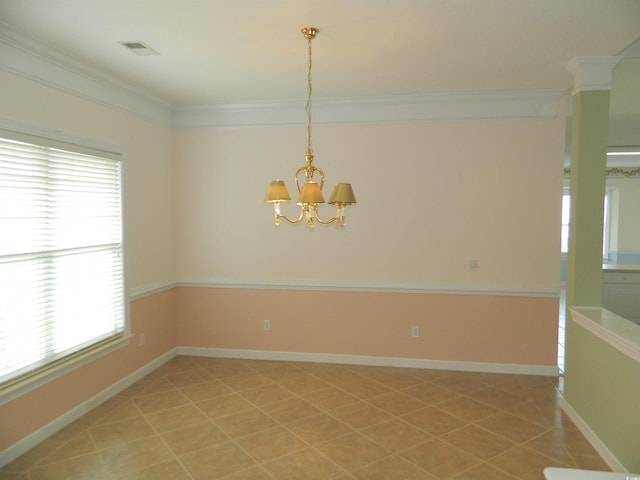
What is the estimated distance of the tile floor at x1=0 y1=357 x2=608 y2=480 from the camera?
2.89 m

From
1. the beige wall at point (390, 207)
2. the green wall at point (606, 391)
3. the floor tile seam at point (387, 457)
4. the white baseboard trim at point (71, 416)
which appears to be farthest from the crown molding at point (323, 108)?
the floor tile seam at point (387, 457)

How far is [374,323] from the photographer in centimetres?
486

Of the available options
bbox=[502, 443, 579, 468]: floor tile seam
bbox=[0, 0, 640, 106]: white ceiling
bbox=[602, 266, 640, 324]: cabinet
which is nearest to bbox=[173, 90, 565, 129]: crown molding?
bbox=[0, 0, 640, 106]: white ceiling

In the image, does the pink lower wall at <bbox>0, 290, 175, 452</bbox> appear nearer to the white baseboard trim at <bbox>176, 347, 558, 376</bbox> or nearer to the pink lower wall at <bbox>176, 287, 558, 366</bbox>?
the pink lower wall at <bbox>176, 287, 558, 366</bbox>

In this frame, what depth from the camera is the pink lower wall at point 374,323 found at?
4598mm

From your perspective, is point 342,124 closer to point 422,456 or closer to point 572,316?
point 572,316

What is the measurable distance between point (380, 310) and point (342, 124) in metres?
2.08

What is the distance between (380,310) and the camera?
4.84 m

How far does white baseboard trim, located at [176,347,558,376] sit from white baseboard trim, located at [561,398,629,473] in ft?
2.59

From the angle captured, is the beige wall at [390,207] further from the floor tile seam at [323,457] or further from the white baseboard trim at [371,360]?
the floor tile seam at [323,457]

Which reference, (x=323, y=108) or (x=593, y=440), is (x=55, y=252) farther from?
(x=593, y=440)

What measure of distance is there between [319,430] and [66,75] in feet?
11.2

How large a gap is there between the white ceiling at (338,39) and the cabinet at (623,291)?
10.4ft

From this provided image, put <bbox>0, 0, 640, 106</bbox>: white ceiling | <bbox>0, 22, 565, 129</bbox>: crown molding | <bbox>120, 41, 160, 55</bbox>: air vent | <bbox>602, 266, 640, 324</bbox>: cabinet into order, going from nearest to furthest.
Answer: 1. <bbox>0, 0, 640, 106</bbox>: white ceiling
2. <bbox>120, 41, 160, 55</bbox>: air vent
3. <bbox>0, 22, 565, 129</bbox>: crown molding
4. <bbox>602, 266, 640, 324</bbox>: cabinet
